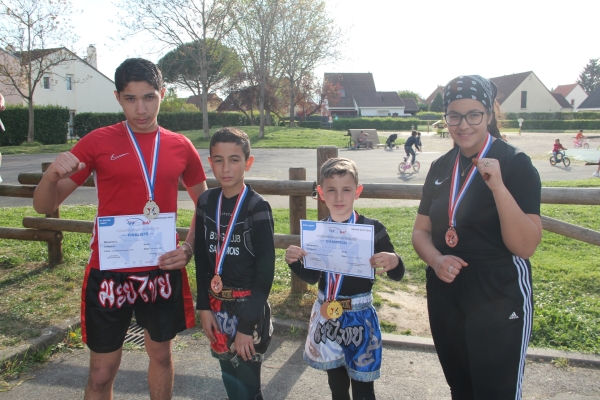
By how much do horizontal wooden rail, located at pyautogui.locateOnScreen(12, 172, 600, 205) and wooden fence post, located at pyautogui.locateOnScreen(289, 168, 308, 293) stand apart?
0.18 meters

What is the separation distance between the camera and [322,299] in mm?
2781

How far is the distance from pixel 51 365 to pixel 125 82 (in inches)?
108

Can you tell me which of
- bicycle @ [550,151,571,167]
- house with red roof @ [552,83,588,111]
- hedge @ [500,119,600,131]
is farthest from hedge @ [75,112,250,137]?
house with red roof @ [552,83,588,111]

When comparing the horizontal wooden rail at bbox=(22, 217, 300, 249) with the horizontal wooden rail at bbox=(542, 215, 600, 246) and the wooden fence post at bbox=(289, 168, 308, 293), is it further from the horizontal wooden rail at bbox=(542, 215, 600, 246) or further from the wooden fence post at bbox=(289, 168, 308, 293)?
the horizontal wooden rail at bbox=(542, 215, 600, 246)

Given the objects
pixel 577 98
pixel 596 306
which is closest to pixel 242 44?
pixel 596 306

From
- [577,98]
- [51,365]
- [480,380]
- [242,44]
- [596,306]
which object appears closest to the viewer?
[480,380]

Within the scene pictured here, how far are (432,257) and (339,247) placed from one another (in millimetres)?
512

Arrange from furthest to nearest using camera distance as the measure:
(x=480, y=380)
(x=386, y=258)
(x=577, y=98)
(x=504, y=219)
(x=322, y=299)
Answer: (x=577, y=98) < (x=322, y=299) < (x=386, y=258) < (x=480, y=380) < (x=504, y=219)

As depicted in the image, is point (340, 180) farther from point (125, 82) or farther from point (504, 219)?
point (125, 82)

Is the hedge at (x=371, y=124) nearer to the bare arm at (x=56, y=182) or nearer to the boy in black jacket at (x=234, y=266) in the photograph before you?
the boy in black jacket at (x=234, y=266)

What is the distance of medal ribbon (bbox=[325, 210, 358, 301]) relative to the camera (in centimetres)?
272

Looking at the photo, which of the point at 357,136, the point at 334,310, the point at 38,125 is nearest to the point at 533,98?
the point at 357,136

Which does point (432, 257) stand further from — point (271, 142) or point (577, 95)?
point (577, 95)

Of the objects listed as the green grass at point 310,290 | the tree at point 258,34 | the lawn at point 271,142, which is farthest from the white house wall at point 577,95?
the green grass at point 310,290
